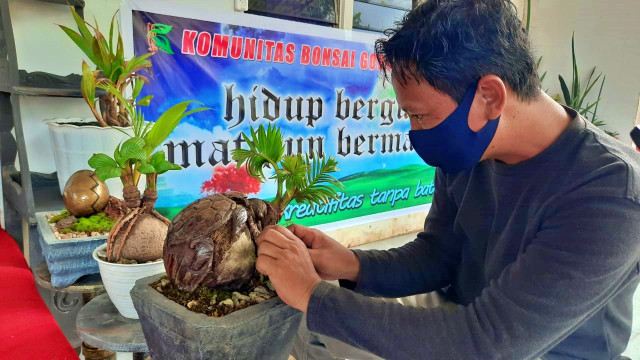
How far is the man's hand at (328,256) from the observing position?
888 millimetres

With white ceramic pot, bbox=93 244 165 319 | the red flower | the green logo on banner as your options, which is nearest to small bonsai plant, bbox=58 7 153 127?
white ceramic pot, bbox=93 244 165 319

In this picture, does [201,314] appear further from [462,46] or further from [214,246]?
[462,46]

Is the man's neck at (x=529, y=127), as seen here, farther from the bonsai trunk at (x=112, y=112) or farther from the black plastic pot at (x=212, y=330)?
the bonsai trunk at (x=112, y=112)

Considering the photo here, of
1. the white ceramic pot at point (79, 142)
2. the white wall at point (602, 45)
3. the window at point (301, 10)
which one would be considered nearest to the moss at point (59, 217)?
the white ceramic pot at point (79, 142)

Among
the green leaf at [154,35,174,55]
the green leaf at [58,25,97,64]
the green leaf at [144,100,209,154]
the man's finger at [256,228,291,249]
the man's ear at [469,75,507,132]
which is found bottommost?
the man's finger at [256,228,291,249]

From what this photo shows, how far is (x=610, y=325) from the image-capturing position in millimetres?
847

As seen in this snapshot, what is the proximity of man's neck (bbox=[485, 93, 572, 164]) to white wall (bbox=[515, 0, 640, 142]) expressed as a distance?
3.27 metres

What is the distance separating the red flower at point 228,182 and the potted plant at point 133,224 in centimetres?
126

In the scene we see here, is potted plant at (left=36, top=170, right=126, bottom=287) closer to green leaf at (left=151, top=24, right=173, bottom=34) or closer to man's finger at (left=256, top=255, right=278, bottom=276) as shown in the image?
man's finger at (left=256, top=255, right=278, bottom=276)

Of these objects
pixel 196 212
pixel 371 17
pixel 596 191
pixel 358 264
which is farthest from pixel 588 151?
pixel 371 17

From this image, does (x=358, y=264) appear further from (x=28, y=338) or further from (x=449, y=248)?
(x=28, y=338)

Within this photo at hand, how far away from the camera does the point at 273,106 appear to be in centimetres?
231

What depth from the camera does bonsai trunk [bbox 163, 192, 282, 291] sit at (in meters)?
0.68

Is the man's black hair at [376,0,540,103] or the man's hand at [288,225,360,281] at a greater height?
the man's black hair at [376,0,540,103]
